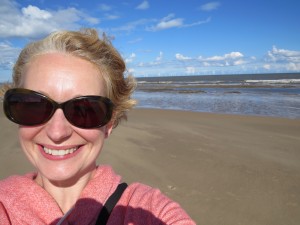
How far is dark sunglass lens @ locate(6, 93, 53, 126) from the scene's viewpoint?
5.03 feet

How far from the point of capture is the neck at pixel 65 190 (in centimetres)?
169

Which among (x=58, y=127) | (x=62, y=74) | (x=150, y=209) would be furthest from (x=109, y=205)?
(x=62, y=74)

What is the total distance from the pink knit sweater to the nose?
0.35 m

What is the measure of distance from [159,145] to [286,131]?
5160 millimetres

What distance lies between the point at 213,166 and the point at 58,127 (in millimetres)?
4591

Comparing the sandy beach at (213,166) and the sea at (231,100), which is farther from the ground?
the sea at (231,100)

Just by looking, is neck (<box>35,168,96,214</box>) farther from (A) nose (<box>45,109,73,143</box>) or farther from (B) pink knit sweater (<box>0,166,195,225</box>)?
(A) nose (<box>45,109,73,143</box>)

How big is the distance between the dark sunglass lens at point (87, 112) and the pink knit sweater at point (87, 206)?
16.0 inches

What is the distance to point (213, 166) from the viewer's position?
221 inches

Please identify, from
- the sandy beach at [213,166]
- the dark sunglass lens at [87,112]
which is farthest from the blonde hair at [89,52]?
the sandy beach at [213,166]

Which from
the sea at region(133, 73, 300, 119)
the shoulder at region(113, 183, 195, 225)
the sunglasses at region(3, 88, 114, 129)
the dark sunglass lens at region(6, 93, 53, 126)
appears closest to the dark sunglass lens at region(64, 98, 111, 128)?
the sunglasses at region(3, 88, 114, 129)

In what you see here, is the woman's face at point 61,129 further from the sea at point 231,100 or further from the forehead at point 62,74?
the sea at point 231,100

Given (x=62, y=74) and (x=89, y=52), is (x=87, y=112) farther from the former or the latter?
(x=89, y=52)

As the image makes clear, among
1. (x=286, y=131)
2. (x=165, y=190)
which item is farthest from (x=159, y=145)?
(x=286, y=131)
